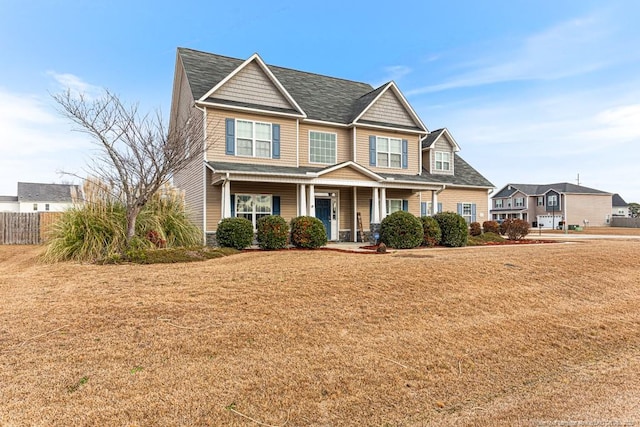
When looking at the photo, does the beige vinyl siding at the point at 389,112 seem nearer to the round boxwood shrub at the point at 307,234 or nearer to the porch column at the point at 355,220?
the porch column at the point at 355,220

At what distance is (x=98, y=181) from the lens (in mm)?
11297

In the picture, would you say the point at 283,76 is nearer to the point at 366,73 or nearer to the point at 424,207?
the point at 366,73

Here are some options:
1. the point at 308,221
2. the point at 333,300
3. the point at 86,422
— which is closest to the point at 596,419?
the point at 333,300

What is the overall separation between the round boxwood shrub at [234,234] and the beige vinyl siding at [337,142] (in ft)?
19.0

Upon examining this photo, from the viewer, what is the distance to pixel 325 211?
18.7 meters

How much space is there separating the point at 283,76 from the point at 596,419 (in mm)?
19940

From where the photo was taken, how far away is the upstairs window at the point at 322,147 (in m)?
18.5

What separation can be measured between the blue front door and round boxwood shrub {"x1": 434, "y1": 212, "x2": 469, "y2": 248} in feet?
17.0

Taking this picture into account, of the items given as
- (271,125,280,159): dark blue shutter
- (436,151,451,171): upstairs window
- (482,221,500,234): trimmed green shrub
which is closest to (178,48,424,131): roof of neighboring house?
(271,125,280,159): dark blue shutter

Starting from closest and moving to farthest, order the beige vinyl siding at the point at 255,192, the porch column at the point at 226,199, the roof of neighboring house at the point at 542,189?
the porch column at the point at 226,199, the beige vinyl siding at the point at 255,192, the roof of neighboring house at the point at 542,189

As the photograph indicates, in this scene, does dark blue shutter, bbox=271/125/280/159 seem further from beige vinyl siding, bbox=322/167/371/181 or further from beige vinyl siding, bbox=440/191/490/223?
beige vinyl siding, bbox=440/191/490/223

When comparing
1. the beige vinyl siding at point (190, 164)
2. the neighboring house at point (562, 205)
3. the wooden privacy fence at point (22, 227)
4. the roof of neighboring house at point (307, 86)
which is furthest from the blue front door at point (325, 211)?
the neighboring house at point (562, 205)

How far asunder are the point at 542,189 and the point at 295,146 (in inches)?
2130

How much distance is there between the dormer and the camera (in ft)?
77.4
